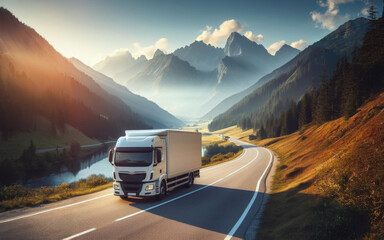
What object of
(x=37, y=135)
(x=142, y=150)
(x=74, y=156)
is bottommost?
(x=74, y=156)

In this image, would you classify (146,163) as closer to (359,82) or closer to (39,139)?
(359,82)

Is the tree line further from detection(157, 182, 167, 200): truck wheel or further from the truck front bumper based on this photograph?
the truck front bumper

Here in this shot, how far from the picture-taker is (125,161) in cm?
1441

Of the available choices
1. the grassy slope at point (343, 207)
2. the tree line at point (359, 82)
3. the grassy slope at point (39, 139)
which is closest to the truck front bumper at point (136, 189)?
the grassy slope at point (343, 207)

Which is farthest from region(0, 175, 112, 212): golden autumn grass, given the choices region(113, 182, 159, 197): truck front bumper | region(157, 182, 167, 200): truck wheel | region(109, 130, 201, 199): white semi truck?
region(157, 182, 167, 200): truck wheel

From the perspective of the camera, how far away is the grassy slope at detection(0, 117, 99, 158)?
234ft

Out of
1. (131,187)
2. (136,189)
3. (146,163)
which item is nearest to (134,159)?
(146,163)

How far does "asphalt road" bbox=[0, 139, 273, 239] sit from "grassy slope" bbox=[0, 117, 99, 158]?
6949cm

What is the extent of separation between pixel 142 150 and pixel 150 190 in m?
2.47

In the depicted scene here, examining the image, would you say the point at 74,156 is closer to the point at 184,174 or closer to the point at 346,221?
the point at 184,174

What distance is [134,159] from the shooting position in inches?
567

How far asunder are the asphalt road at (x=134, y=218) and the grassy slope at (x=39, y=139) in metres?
69.5

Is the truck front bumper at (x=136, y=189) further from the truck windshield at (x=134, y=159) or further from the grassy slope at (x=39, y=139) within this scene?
the grassy slope at (x=39, y=139)

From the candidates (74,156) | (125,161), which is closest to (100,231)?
(125,161)
